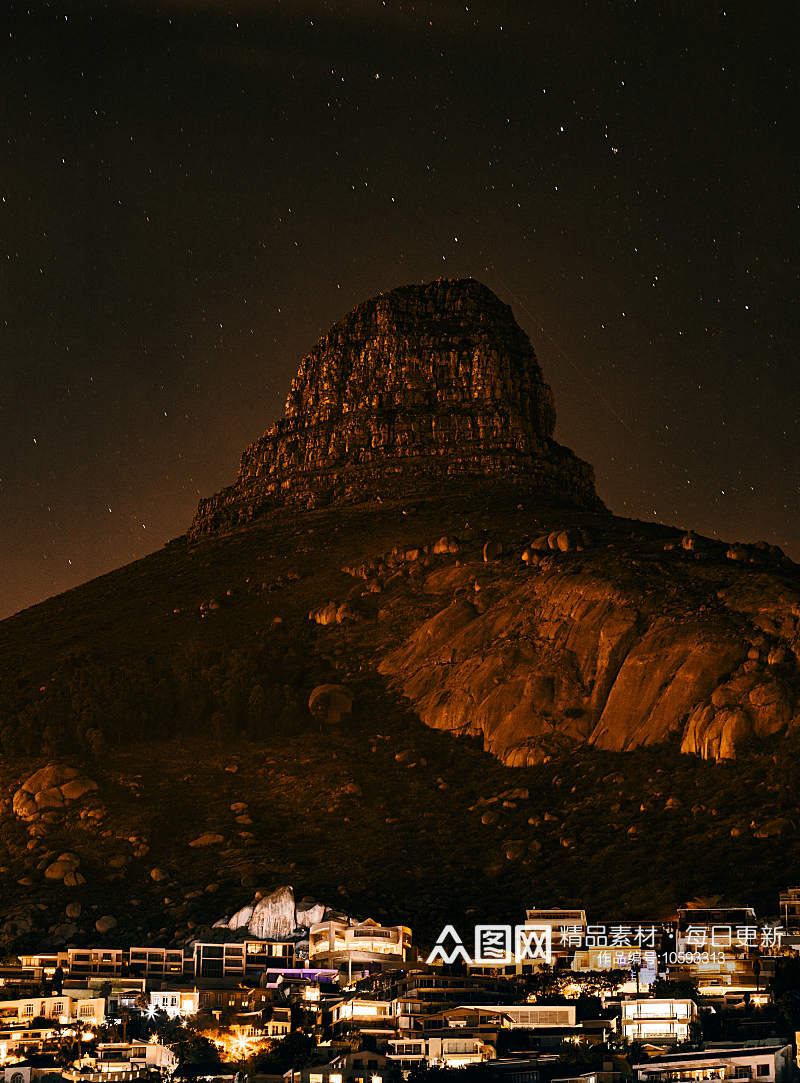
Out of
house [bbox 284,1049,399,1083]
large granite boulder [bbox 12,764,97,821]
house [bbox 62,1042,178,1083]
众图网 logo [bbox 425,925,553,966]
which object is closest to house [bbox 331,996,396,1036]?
house [bbox 284,1049,399,1083]

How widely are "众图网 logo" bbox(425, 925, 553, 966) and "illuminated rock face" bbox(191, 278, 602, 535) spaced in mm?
80970

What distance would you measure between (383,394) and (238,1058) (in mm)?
125062

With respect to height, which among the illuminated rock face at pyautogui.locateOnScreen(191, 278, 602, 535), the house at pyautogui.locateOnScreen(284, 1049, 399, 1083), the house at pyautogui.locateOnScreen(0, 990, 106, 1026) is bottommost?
the house at pyautogui.locateOnScreen(284, 1049, 399, 1083)

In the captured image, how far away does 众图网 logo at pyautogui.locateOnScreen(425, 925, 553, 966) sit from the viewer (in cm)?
8944

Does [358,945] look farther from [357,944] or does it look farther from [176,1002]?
[176,1002]

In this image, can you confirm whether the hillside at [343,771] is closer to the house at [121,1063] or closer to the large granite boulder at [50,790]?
the large granite boulder at [50,790]

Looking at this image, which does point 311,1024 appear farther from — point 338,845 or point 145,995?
point 338,845

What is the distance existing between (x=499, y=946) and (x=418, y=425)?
96.8 m

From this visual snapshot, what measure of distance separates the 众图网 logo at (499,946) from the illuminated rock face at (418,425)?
80970 millimetres

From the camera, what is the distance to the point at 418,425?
18575 cm

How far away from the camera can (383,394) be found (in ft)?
633

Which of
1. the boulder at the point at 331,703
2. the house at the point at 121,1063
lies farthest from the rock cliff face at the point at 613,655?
the house at the point at 121,1063

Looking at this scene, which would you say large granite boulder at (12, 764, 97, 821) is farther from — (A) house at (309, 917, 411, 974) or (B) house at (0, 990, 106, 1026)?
(B) house at (0, 990, 106, 1026)

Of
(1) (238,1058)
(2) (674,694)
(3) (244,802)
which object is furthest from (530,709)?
(1) (238,1058)
